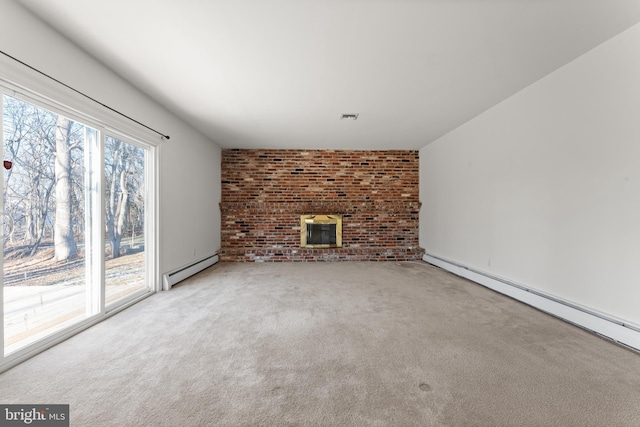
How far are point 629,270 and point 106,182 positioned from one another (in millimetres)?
4739

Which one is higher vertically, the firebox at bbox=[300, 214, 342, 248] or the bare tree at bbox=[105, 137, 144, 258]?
the bare tree at bbox=[105, 137, 144, 258]

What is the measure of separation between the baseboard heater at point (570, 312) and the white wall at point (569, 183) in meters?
0.07

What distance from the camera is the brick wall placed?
17.2 ft

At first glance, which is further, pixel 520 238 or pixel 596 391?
pixel 520 238

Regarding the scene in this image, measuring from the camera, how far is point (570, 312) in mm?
2230

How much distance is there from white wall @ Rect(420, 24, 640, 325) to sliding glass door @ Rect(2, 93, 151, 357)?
452 cm

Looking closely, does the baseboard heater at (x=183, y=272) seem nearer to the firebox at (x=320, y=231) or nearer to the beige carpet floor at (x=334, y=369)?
the beige carpet floor at (x=334, y=369)

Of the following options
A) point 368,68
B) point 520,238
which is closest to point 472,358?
point 520,238

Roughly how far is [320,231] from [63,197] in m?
4.00

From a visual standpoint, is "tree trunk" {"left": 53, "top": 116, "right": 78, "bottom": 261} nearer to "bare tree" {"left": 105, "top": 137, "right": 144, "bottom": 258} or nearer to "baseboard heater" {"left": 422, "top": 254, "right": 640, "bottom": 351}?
"bare tree" {"left": 105, "top": 137, "right": 144, "bottom": 258}

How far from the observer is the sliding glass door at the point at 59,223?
1.69m

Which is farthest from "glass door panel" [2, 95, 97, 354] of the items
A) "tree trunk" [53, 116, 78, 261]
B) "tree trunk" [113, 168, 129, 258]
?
"tree trunk" [113, 168, 129, 258]

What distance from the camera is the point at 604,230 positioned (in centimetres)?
203

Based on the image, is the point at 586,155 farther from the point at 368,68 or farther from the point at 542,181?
the point at 368,68
